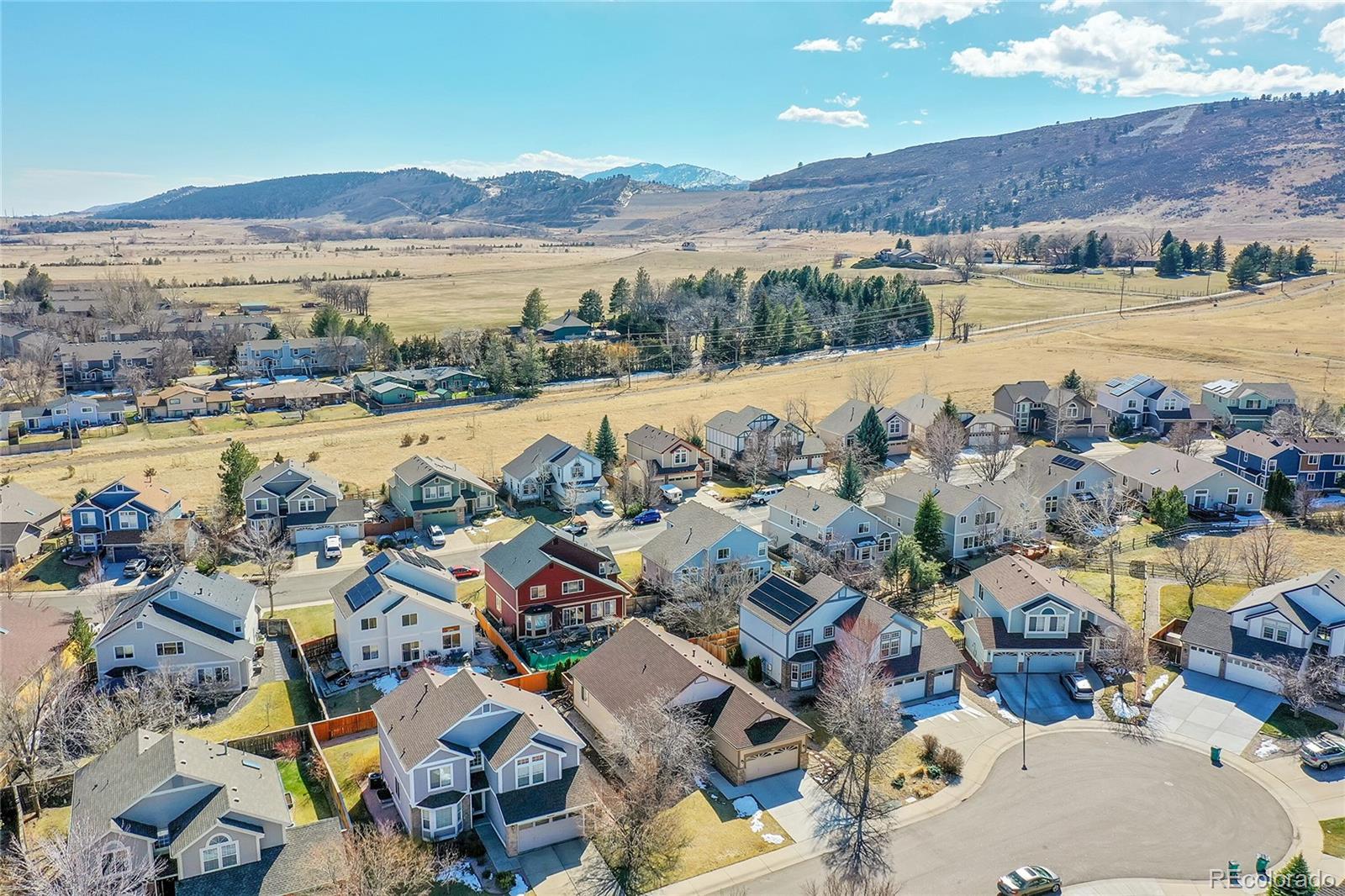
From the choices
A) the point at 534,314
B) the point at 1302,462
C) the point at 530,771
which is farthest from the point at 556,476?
the point at 534,314

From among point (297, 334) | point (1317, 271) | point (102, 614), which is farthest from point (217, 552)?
point (1317, 271)

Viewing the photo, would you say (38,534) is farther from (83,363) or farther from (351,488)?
(83,363)

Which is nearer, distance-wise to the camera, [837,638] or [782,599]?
[837,638]

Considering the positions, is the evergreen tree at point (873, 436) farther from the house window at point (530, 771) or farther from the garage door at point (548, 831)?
the garage door at point (548, 831)

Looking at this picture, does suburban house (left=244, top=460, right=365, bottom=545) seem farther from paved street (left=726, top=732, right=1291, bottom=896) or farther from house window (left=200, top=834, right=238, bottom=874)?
paved street (left=726, top=732, right=1291, bottom=896)

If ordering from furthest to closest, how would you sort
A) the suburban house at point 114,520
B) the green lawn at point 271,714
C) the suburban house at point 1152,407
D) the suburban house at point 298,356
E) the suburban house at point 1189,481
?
the suburban house at point 298,356
the suburban house at point 1152,407
the suburban house at point 1189,481
the suburban house at point 114,520
the green lawn at point 271,714

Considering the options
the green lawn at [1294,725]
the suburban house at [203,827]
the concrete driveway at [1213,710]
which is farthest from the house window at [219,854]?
the green lawn at [1294,725]

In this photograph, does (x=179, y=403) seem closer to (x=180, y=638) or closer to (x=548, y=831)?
(x=180, y=638)
